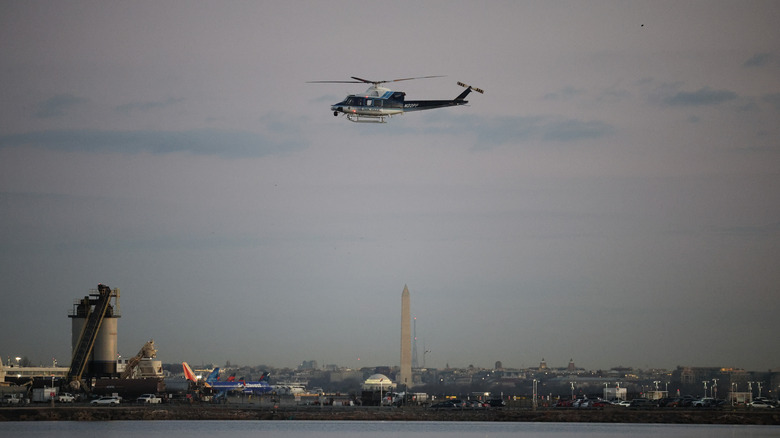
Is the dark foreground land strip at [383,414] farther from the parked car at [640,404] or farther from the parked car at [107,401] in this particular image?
the parked car at [640,404]

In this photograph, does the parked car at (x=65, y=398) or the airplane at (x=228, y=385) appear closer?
the parked car at (x=65, y=398)

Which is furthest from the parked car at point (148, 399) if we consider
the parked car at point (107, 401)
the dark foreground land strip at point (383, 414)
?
the dark foreground land strip at point (383, 414)

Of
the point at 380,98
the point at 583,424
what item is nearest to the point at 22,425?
the point at 380,98

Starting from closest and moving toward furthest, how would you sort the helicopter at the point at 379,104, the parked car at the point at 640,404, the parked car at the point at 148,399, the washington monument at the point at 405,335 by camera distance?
1. the helicopter at the point at 379,104
2. the parked car at the point at 148,399
3. the parked car at the point at 640,404
4. the washington monument at the point at 405,335

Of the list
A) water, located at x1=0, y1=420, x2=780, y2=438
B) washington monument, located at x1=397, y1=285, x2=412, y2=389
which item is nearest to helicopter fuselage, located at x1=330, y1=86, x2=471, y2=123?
water, located at x1=0, y1=420, x2=780, y2=438

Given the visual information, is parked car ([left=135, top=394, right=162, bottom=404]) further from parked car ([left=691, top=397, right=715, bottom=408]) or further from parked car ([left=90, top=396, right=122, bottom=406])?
parked car ([left=691, top=397, right=715, bottom=408])
